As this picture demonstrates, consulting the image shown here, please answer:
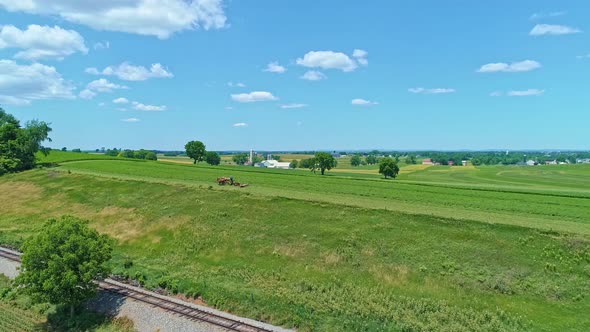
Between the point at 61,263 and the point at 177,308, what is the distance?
8586 mm

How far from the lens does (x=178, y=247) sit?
37.8m

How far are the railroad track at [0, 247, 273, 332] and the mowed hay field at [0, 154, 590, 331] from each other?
5.32ft

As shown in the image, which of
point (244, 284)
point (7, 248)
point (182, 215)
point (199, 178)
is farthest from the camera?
point (199, 178)

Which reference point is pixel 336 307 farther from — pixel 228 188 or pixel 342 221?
pixel 228 188

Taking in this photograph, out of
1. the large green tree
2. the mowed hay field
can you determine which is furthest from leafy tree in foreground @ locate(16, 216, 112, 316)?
the large green tree

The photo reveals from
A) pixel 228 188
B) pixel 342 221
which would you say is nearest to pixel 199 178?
pixel 228 188

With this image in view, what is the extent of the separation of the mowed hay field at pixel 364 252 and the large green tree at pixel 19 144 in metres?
33.6

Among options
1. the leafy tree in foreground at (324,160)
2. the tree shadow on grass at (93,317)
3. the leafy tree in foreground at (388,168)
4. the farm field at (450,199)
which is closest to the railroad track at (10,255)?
the tree shadow on grass at (93,317)

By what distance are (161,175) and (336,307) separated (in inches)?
2089

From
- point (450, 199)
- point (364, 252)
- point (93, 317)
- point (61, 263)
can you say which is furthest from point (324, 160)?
point (61, 263)

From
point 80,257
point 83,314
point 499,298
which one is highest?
point 80,257

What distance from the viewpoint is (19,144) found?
80.9 m

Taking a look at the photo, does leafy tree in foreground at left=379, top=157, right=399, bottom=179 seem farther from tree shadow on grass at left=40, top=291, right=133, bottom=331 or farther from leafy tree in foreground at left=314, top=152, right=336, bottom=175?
tree shadow on grass at left=40, top=291, right=133, bottom=331

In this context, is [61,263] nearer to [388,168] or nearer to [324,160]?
[324,160]
